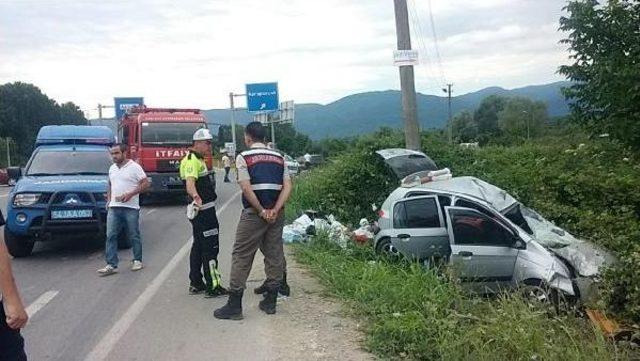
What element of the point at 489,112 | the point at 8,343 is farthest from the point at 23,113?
the point at 8,343

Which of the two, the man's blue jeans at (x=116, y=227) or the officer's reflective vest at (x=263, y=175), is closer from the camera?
the officer's reflective vest at (x=263, y=175)

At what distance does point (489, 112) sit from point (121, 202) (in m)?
90.5

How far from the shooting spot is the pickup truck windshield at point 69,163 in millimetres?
9977

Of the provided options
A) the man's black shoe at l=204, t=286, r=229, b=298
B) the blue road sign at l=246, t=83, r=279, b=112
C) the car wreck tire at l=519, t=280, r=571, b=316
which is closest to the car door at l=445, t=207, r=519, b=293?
the car wreck tire at l=519, t=280, r=571, b=316

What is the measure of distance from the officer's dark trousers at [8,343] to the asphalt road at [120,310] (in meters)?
1.92

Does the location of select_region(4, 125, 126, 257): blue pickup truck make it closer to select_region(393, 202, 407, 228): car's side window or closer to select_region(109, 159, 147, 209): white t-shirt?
select_region(109, 159, 147, 209): white t-shirt

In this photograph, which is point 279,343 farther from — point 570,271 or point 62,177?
point 62,177

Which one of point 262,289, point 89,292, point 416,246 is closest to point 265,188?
point 262,289

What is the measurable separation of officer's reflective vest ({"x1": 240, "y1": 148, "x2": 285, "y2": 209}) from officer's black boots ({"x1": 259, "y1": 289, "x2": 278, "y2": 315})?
861 millimetres

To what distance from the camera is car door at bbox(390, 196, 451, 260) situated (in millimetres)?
8453

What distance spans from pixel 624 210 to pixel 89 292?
8.48 m

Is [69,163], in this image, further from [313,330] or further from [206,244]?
[313,330]

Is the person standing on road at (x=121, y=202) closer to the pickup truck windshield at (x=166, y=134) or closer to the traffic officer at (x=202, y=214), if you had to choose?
the traffic officer at (x=202, y=214)

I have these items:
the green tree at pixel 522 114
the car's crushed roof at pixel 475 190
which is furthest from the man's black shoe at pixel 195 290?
the green tree at pixel 522 114
